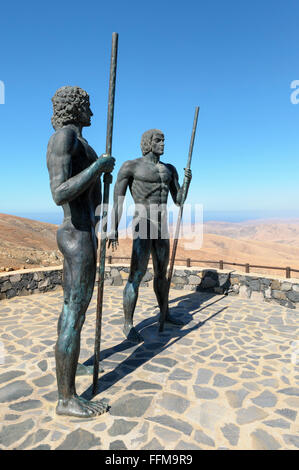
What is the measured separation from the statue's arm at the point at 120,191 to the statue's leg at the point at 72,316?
5.21 feet

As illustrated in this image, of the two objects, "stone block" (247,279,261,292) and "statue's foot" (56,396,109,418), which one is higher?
"stone block" (247,279,261,292)

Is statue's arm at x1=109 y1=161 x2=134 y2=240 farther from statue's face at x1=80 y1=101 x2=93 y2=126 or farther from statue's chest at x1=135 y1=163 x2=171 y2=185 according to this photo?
statue's face at x1=80 y1=101 x2=93 y2=126

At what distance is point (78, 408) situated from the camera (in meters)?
2.37

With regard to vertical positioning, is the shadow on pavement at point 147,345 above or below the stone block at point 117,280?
below

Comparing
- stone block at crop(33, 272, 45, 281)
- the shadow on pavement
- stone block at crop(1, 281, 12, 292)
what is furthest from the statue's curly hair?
stone block at crop(1, 281, 12, 292)

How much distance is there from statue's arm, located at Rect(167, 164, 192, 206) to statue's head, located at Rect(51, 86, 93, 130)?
2020 millimetres

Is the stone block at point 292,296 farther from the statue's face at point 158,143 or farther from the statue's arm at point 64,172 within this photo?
the statue's arm at point 64,172

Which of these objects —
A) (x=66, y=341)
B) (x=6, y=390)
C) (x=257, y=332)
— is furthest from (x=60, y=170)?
(x=257, y=332)

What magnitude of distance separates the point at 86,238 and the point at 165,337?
241 cm

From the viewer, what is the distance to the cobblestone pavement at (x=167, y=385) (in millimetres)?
2162

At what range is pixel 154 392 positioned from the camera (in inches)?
109

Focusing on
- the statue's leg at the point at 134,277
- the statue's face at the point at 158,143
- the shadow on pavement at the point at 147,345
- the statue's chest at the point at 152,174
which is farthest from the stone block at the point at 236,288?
the statue's face at the point at 158,143

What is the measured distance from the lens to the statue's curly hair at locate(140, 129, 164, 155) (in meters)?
4.05

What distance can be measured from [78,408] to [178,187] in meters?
3.14
